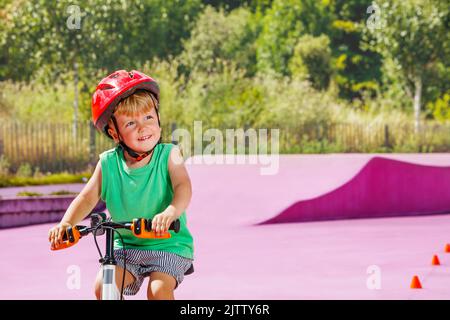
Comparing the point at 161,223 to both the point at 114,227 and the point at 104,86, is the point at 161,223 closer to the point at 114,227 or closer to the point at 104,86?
the point at 114,227

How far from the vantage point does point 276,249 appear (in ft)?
44.1

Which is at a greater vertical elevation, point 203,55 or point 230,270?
point 203,55

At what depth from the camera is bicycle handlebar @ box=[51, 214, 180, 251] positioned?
5.22 metres

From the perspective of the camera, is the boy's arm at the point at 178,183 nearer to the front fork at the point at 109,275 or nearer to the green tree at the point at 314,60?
the front fork at the point at 109,275

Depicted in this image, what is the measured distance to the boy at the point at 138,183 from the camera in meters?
5.73

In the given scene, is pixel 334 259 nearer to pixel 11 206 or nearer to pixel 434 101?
pixel 11 206

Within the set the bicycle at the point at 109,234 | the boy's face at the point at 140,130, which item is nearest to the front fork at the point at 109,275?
the bicycle at the point at 109,234

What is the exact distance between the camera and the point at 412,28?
37094mm

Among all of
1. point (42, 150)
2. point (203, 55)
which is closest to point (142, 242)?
point (42, 150)

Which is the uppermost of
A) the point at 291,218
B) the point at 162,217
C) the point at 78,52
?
the point at 78,52

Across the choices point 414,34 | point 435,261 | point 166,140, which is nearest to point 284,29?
point 414,34

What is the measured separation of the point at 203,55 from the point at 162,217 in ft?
130

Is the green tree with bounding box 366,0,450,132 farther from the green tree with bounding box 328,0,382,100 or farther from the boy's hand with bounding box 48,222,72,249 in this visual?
the boy's hand with bounding box 48,222,72,249

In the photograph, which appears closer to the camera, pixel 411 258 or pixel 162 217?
pixel 162 217
